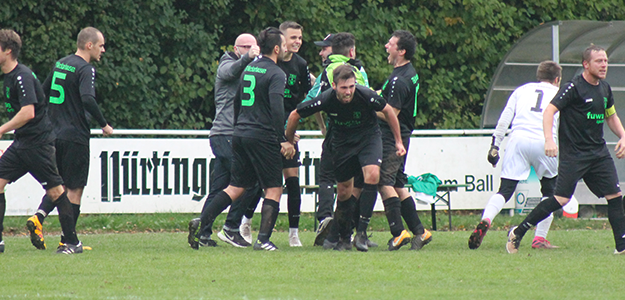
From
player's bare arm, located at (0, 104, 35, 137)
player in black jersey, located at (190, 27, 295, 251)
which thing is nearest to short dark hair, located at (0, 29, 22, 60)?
player's bare arm, located at (0, 104, 35, 137)

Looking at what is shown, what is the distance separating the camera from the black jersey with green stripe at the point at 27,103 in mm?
8133

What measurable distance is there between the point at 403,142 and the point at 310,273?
2775 millimetres

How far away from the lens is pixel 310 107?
824cm

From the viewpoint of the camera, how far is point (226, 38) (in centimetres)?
1688

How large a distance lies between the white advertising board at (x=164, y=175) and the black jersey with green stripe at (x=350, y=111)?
5428 millimetres

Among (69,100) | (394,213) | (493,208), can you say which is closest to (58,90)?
(69,100)

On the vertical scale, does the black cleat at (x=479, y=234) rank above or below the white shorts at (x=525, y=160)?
below

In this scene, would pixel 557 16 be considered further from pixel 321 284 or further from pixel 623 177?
pixel 321 284

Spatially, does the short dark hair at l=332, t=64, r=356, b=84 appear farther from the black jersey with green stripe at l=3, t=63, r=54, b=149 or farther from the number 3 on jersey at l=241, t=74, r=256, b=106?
the black jersey with green stripe at l=3, t=63, r=54, b=149

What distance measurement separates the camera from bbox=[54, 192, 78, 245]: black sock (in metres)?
8.26

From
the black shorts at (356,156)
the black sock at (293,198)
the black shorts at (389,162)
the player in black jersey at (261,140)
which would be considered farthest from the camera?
the black sock at (293,198)

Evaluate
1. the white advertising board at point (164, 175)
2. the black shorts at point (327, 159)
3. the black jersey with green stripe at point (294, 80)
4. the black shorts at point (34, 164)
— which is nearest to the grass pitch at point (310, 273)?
the black shorts at point (34, 164)

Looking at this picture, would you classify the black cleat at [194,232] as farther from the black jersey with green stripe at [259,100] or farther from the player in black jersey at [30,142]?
the player in black jersey at [30,142]

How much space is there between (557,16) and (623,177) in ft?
13.9
